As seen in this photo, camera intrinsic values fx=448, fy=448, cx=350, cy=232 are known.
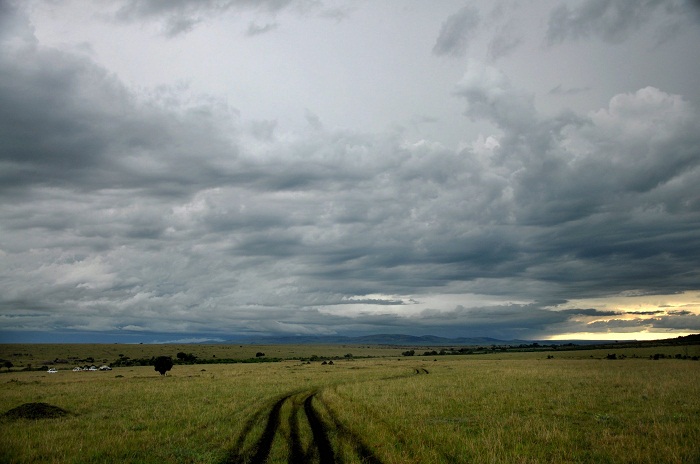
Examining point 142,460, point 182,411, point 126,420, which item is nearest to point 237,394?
point 182,411

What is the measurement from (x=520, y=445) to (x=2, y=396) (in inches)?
1598

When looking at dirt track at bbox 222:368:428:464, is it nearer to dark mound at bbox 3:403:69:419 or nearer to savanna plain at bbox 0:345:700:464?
savanna plain at bbox 0:345:700:464

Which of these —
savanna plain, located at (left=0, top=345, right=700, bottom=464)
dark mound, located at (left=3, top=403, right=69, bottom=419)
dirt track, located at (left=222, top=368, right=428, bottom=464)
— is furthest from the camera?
dark mound, located at (left=3, top=403, right=69, bottom=419)

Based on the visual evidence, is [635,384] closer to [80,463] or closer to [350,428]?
[350,428]

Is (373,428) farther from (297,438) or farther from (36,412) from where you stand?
(36,412)

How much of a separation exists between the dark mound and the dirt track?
38.8 ft

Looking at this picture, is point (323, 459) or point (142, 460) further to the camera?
point (142, 460)

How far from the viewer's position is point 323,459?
48.8 ft

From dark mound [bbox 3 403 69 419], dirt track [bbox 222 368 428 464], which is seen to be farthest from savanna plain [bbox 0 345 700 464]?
dark mound [bbox 3 403 69 419]

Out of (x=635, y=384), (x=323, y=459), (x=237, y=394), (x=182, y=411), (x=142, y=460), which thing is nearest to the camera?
(x=323, y=459)

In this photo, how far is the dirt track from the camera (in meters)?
15.2

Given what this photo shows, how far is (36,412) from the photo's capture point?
84.8ft

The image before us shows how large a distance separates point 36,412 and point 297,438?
58.4 feet

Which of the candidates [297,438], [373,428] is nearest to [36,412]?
[297,438]
